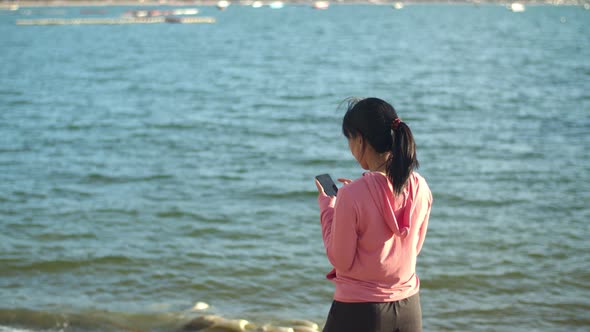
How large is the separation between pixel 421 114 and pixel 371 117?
16307 mm

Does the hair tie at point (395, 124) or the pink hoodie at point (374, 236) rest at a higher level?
the hair tie at point (395, 124)

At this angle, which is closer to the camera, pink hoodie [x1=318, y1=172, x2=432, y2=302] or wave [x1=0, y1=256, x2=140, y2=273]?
pink hoodie [x1=318, y1=172, x2=432, y2=302]

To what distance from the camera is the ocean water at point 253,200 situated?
6758 millimetres

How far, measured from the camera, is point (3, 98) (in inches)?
880

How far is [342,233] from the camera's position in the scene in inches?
101

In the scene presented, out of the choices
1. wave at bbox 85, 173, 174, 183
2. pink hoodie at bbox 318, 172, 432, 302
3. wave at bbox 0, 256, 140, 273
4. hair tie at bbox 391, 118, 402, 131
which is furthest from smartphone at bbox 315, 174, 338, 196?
wave at bbox 85, 173, 174, 183

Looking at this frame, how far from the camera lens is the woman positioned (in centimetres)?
255

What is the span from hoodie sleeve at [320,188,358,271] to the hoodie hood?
0.10 m

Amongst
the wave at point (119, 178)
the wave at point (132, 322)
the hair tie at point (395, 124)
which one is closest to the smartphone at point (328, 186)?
the hair tie at point (395, 124)

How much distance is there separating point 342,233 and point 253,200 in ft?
26.8

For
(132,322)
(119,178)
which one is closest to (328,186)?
(132,322)

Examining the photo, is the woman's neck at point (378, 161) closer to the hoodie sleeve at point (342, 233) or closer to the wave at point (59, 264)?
the hoodie sleeve at point (342, 233)

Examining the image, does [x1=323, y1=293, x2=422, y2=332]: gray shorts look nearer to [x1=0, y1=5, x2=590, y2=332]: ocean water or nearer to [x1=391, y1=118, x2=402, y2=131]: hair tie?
[x1=391, y1=118, x2=402, y2=131]: hair tie

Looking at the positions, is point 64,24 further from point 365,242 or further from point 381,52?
point 365,242
